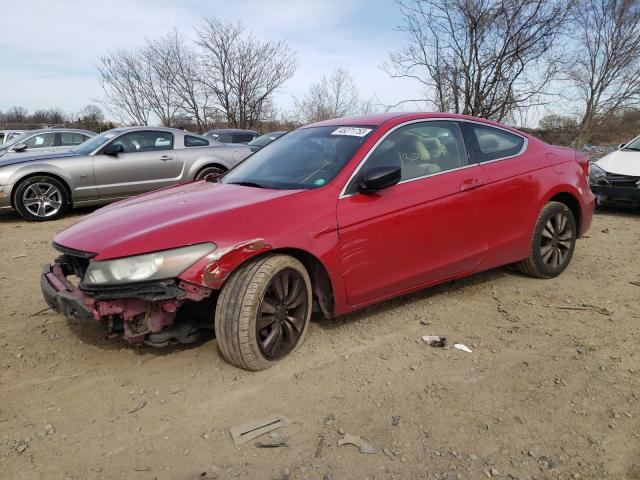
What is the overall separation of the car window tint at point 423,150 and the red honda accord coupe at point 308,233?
0.01 metres

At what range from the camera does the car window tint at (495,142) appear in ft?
12.1

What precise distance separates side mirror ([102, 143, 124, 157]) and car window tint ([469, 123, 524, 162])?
6.20m

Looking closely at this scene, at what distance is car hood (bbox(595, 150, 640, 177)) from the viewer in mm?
6839

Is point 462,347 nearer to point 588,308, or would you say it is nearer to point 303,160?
point 588,308

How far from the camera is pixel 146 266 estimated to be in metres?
2.41

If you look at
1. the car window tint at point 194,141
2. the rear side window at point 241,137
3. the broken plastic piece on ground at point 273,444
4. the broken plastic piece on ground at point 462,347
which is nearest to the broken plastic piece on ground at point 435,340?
the broken plastic piece on ground at point 462,347

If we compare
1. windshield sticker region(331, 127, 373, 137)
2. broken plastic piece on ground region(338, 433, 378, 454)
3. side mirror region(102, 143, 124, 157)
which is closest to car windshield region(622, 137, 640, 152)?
windshield sticker region(331, 127, 373, 137)

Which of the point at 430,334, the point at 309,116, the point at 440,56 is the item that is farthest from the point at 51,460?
the point at 309,116

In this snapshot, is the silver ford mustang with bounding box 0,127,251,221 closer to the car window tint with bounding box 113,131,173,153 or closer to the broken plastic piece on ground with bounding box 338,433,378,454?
the car window tint with bounding box 113,131,173,153

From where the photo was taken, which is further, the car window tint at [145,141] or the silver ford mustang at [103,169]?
the car window tint at [145,141]

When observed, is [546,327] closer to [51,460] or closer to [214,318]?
[214,318]

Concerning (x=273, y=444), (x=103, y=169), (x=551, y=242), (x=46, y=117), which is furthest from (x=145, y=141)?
(x=46, y=117)

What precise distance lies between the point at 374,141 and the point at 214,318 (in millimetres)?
1580

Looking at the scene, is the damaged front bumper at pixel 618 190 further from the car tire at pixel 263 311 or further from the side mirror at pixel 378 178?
the car tire at pixel 263 311
